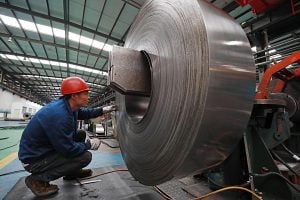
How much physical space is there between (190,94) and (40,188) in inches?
61.7

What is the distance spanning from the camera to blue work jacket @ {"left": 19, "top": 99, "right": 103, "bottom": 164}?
150cm

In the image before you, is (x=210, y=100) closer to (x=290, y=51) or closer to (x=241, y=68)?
(x=241, y=68)

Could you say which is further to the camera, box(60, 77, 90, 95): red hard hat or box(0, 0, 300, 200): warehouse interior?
box(60, 77, 90, 95): red hard hat

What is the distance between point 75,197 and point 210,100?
140 cm

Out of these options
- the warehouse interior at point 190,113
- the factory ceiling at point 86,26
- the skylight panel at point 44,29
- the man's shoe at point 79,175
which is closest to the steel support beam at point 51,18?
the factory ceiling at point 86,26

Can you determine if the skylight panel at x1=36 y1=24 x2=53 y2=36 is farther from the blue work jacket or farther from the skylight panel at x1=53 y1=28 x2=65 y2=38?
the blue work jacket

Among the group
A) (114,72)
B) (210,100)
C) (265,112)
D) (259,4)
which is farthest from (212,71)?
(259,4)

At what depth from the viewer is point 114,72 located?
858mm

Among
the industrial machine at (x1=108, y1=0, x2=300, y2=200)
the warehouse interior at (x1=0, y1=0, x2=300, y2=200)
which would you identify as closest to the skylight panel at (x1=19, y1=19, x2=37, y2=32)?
the warehouse interior at (x1=0, y1=0, x2=300, y2=200)

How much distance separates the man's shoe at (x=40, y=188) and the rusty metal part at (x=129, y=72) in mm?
1221

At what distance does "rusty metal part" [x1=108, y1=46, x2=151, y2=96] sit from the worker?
787 millimetres

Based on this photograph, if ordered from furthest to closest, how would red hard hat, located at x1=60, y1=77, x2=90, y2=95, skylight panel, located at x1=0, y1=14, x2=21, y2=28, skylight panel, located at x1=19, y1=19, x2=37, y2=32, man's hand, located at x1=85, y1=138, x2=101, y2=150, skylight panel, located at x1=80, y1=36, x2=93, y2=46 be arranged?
1. skylight panel, located at x1=80, y1=36, x2=93, y2=46
2. skylight panel, located at x1=19, y1=19, x2=37, y2=32
3. skylight panel, located at x1=0, y1=14, x2=21, y2=28
4. man's hand, located at x1=85, y1=138, x2=101, y2=150
5. red hard hat, located at x1=60, y1=77, x2=90, y2=95

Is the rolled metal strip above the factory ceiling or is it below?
below

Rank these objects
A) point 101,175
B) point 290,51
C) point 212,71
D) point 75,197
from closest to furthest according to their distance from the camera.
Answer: point 212,71 < point 75,197 < point 101,175 < point 290,51
